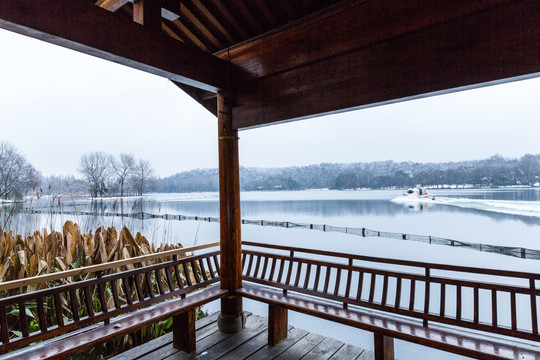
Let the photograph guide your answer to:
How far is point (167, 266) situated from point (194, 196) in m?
3.27

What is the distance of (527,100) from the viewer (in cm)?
403

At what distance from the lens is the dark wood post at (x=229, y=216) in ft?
9.09

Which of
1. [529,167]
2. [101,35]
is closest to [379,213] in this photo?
[529,167]

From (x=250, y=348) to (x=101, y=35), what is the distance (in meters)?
2.70

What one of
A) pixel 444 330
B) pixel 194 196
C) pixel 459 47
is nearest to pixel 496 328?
pixel 444 330

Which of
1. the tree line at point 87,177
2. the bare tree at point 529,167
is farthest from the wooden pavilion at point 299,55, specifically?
the bare tree at point 529,167

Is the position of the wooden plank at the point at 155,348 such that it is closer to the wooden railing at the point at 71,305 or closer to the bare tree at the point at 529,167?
the wooden railing at the point at 71,305

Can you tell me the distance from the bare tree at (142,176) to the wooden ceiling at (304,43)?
9.58ft

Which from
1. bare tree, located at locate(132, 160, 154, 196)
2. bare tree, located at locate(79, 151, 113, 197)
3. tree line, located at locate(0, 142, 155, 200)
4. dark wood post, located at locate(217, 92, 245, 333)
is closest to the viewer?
dark wood post, located at locate(217, 92, 245, 333)

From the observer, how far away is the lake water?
4.23 meters

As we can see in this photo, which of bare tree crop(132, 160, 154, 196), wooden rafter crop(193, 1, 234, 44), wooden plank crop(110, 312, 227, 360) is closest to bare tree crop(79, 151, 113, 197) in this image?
bare tree crop(132, 160, 154, 196)

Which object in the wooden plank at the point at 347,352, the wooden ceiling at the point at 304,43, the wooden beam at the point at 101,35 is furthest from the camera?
the wooden plank at the point at 347,352

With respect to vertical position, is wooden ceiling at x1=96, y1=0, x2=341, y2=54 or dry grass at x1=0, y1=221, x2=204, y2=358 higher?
wooden ceiling at x1=96, y1=0, x2=341, y2=54

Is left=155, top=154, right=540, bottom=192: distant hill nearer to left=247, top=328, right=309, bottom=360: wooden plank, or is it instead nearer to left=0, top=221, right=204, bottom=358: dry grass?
left=0, top=221, right=204, bottom=358: dry grass
